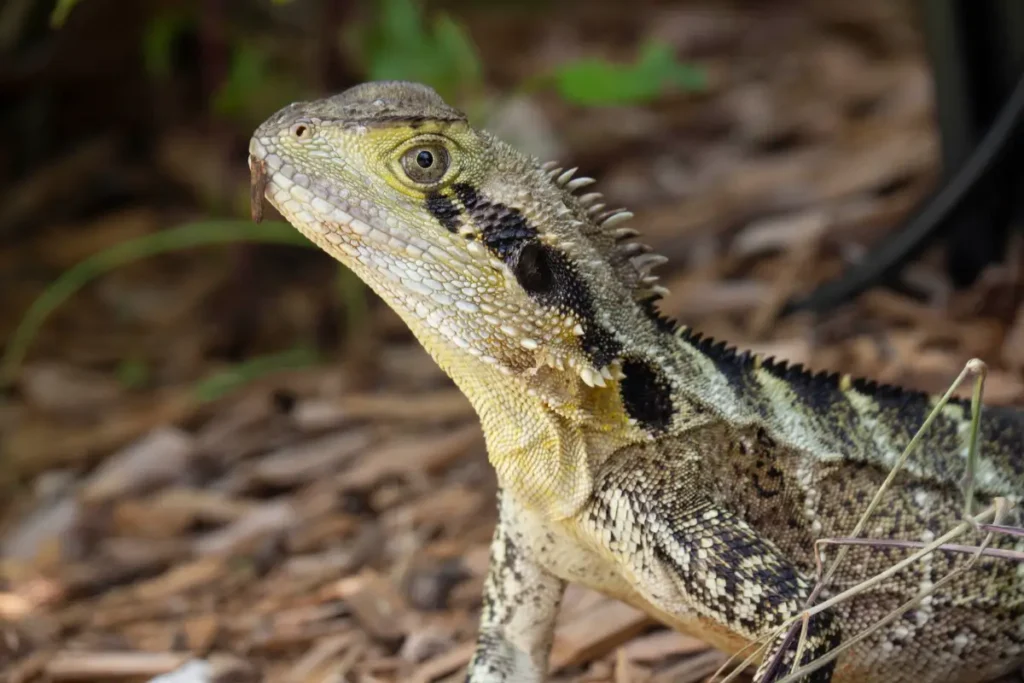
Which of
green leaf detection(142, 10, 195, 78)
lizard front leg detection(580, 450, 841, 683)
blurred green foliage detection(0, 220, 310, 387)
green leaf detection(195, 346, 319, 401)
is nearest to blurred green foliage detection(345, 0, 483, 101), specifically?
blurred green foliage detection(0, 220, 310, 387)

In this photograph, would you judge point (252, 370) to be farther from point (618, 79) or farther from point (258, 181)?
point (258, 181)

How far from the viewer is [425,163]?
307 centimetres

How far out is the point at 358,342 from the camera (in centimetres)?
642

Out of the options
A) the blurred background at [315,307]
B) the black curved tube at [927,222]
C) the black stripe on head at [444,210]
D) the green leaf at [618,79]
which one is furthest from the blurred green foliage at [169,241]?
the black stripe on head at [444,210]

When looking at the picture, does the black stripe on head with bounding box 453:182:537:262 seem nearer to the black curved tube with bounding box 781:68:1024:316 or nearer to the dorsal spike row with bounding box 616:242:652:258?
the dorsal spike row with bounding box 616:242:652:258

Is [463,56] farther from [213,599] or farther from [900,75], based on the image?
[900,75]

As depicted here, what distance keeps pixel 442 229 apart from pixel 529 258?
0.25 m

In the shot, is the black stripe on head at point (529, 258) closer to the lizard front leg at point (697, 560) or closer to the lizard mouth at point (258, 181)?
the lizard front leg at point (697, 560)

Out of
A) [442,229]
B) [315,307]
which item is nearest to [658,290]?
[442,229]

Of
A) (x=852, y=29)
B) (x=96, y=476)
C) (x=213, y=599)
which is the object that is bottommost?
(x=213, y=599)

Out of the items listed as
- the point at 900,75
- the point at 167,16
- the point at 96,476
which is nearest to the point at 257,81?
the point at 167,16

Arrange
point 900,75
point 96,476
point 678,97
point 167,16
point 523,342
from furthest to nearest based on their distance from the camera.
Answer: point 678,97
point 900,75
point 167,16
point 96,476
point 523,342

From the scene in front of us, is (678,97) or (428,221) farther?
(678,97)

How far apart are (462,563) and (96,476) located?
2.43 metres
